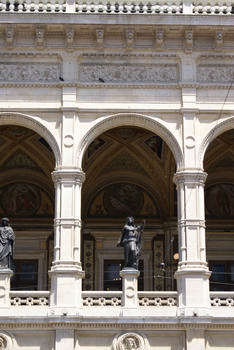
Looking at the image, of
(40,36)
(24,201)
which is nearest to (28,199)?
(24,201)

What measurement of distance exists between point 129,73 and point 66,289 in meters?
6.07

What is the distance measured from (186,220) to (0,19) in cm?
717

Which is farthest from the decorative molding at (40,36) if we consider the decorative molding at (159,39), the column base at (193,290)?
the column base at (193,290)

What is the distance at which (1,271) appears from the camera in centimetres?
1850

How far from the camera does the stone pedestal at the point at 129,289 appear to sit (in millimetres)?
18497

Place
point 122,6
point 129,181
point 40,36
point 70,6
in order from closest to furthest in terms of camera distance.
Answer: point 40,36, point 70,6, point 122,6, point 129,181

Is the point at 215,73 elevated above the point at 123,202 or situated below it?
above

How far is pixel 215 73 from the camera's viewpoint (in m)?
20.5

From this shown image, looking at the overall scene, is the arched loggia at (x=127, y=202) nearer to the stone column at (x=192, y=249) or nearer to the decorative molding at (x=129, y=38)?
the decorative molding at (x=129, y=38)

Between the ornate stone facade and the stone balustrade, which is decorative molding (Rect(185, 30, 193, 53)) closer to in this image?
the ornate stone facade

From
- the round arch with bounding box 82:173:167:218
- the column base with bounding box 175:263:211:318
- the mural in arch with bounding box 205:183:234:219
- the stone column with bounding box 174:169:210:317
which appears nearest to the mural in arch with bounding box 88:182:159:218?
the round arch with bounding box 82:173:167:218

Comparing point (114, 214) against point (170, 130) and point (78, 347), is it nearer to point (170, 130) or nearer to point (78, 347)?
point (170, 130)

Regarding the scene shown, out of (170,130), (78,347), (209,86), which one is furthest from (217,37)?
(78,347)

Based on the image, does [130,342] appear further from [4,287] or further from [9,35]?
[9,35]
